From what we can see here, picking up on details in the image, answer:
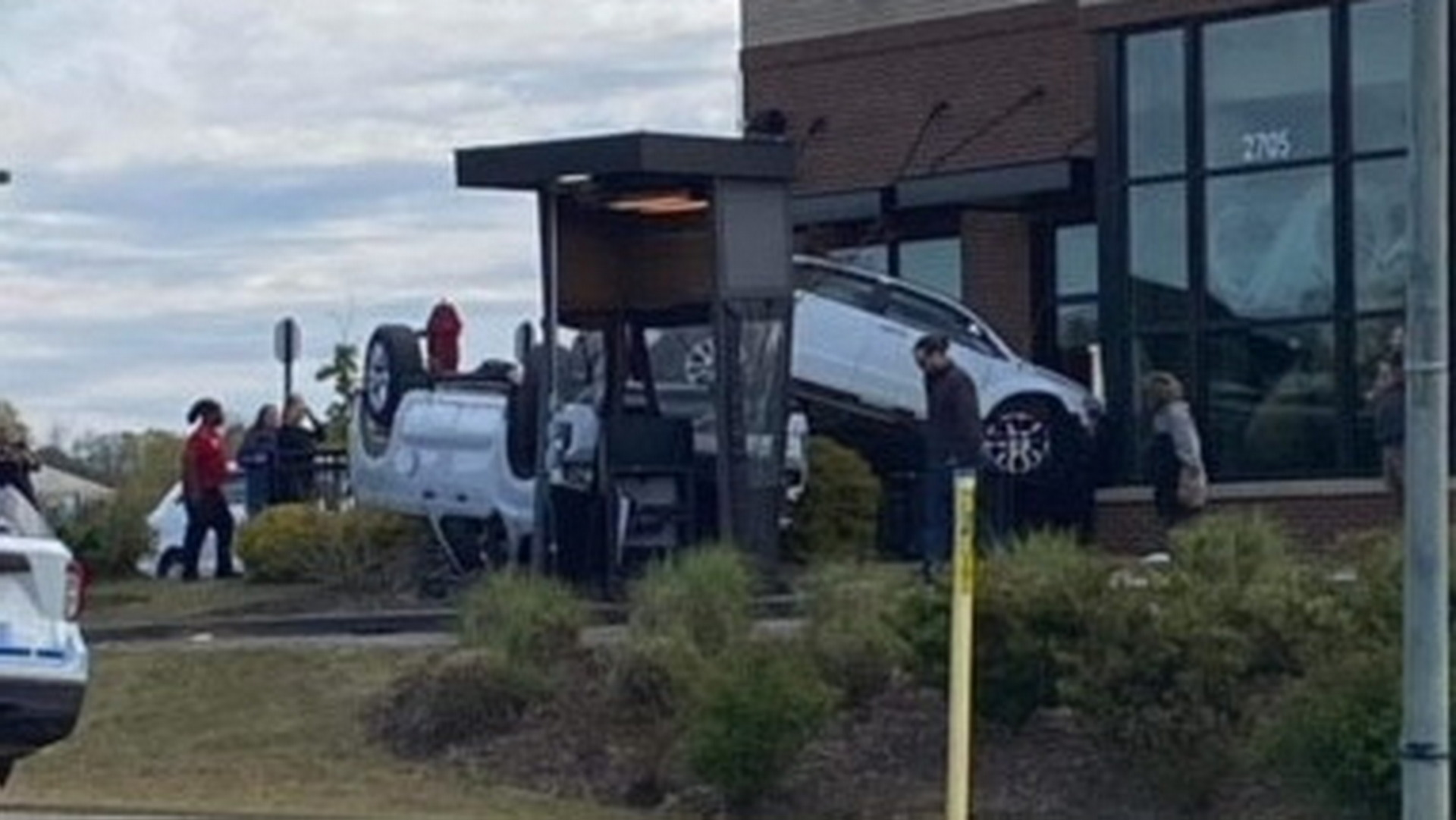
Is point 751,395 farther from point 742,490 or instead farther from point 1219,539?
point 1219,539

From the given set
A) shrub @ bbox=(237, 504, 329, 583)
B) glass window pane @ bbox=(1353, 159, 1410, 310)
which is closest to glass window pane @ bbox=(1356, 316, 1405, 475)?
glass window pane @ bbox=(1353, 159, 1410, 310)

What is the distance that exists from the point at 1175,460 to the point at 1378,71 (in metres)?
4.06

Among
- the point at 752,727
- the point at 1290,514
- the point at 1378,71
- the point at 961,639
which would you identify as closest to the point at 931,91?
the point at 1378,71

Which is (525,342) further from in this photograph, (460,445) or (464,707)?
(464,707)

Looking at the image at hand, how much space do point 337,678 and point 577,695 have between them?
2.11 m

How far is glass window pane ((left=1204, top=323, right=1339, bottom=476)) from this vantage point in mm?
33281

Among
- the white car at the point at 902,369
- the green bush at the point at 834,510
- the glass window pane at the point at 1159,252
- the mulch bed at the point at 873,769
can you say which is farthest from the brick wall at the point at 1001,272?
the mulch bed at the point at 873,769

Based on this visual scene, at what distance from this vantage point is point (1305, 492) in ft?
109

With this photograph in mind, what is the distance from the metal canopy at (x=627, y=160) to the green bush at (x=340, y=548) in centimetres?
456

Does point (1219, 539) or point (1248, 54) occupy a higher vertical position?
point (1248, 54)

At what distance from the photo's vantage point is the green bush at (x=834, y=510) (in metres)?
30.8

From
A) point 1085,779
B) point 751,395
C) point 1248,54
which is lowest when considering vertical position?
point 1085,779

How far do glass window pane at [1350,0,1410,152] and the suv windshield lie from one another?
16.0 m

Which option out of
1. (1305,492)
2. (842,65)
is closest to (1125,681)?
(1305,492)
